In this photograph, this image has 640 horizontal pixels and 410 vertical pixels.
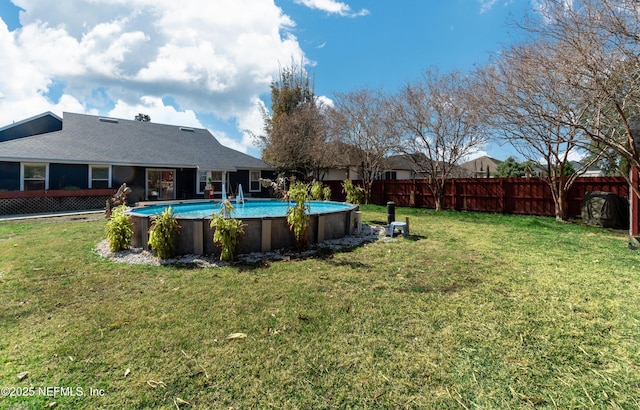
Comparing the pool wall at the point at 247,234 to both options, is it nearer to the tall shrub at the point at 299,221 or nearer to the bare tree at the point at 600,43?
the tall shrub at the point at 299,221

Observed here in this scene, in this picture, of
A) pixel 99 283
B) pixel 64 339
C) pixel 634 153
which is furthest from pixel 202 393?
pixel 634 153

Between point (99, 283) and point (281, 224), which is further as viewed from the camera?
point (281, 224)

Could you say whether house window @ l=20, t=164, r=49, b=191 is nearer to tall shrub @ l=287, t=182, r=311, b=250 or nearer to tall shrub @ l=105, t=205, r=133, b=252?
tall shrub @ l=105, t=205, r=133, b=252

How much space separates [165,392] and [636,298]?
5.51 meters

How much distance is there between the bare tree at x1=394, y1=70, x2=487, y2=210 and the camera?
15016mm

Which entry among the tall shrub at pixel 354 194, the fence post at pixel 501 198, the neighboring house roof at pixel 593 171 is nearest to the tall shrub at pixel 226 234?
the tall shrub at pixel 354 194

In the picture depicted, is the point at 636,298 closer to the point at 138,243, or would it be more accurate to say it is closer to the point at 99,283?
the point at 99,283

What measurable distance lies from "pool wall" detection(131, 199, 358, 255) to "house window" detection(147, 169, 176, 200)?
46.5 feet

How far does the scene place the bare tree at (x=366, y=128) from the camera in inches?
698

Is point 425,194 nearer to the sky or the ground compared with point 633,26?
nearer to the ground

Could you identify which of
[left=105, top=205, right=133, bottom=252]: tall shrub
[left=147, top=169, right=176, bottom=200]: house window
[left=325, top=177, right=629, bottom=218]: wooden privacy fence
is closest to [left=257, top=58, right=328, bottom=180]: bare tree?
[left=325, top=177, right=629, bottom=218]: wooden privacy fence

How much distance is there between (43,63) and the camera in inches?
516

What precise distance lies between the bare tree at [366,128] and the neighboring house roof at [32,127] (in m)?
18.0

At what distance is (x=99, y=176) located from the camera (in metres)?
17.3
